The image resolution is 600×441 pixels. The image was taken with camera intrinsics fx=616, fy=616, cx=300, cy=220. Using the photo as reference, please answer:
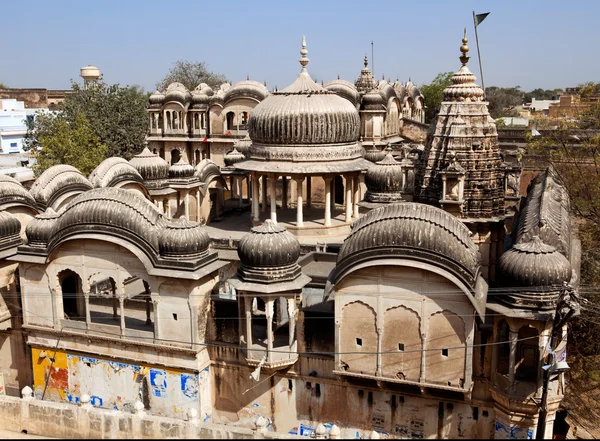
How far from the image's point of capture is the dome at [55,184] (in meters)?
20.2

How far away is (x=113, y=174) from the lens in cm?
2328

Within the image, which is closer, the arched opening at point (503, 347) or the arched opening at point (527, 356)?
the arched opening at point (503, 347)

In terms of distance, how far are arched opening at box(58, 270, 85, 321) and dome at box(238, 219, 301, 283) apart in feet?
17.7

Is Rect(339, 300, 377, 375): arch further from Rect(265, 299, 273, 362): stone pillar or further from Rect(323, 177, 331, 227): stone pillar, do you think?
Rect(323, 177, 331, 227): stone pillar

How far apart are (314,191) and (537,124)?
11.7 m

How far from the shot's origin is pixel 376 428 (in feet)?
45.8

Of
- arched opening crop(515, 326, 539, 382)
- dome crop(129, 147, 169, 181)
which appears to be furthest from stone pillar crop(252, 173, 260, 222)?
Result: arched opening crop(515, 326, 539, 382)

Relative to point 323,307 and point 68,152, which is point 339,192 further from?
point 323,307

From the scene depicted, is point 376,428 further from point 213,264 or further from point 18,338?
point 18,338

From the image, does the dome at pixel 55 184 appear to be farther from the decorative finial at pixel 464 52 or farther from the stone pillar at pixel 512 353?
the stone pillar at pixel 512 353

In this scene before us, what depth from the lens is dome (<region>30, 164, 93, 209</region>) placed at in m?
20.2

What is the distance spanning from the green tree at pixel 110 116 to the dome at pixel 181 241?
2925 centimetres

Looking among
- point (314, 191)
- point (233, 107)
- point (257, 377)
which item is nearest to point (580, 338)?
point (257, 377)

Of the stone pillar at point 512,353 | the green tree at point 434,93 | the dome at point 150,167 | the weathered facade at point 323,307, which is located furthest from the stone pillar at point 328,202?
the green tree at point 434,93
